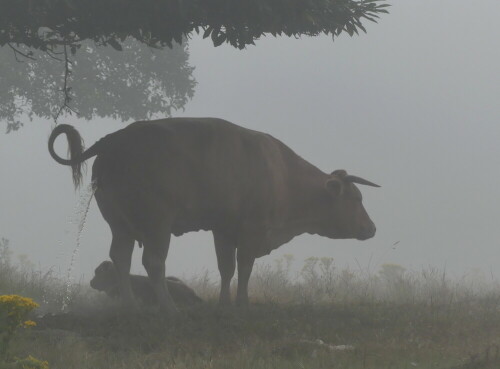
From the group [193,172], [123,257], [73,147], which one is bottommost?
[123,257]

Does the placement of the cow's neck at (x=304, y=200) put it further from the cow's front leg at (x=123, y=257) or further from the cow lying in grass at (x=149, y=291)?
the cow's front leg at (x=123, y=257)

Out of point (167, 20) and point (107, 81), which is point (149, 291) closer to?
point (167, 20)

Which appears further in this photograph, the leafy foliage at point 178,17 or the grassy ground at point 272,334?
the leafy foliage at point 178,17

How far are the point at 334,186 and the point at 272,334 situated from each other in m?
4.22

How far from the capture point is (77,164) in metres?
12.4

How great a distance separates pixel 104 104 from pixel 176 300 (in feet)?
38.6

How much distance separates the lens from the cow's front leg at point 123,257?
1195 cm

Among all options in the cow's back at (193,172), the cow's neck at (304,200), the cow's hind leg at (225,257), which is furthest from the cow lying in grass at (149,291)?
the cow's neck at (304,200)

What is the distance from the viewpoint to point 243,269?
12281mm

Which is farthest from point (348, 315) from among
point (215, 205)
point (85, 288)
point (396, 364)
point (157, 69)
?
point (157, 69)

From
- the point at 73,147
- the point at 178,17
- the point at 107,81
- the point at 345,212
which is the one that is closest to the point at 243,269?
the point at 345,212

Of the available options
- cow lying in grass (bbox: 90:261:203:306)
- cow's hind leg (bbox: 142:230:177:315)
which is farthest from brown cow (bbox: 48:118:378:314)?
cow lying in grass (bbox: 90:261:203:306)

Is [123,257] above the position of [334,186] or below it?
below

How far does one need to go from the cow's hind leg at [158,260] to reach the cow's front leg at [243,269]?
A: 1295 mm
